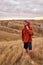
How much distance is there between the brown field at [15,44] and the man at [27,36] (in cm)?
5

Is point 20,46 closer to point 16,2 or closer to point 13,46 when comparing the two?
point 13,46

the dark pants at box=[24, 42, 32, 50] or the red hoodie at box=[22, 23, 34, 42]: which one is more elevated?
the red hoodie at box=[22, 23, 34, 42]

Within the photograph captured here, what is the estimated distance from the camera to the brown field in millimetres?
2129

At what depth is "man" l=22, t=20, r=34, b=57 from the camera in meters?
2.19

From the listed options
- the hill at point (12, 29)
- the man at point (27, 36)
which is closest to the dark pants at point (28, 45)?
the man at point (27, 36)

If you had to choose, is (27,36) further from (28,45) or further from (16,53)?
(16,53)

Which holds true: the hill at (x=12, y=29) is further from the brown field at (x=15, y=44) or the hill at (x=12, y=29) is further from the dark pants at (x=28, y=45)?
the dark pants at (x=28, y=45)

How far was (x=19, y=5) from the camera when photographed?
7.20ft

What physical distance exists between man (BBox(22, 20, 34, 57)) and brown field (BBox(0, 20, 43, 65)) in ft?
0.16

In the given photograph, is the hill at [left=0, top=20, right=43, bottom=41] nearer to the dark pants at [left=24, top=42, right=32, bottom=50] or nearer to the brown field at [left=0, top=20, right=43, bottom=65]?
the brown field at [left=0, top=20, right=43, bottom=65]

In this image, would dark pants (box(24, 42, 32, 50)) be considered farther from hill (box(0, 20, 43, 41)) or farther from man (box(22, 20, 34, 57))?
hill (box(0, 20, 43, 41))

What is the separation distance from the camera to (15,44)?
2.17m

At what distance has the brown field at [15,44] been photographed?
2.13 metres

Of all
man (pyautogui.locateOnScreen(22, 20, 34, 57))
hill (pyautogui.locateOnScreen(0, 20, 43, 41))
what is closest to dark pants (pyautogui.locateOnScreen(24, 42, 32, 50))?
man (pyautogui.locateOnScreen(22, 20, 34, 57))
